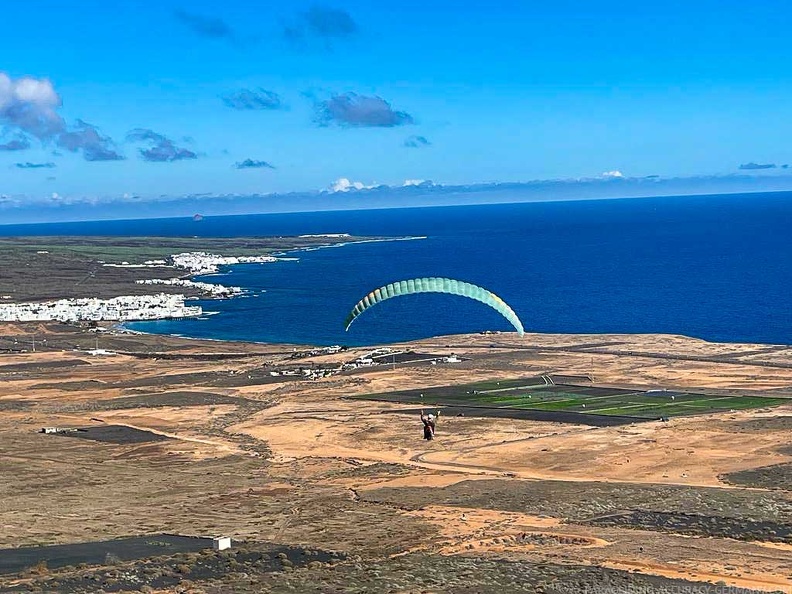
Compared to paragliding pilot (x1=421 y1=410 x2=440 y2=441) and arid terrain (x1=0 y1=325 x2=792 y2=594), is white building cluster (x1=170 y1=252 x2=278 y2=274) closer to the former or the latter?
arid terrain (x1=0 y1=325 x2=792 y2=594)

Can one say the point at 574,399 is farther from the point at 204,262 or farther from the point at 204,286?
A: the point at 204,262

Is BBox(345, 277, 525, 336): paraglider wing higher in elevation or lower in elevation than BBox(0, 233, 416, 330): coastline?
higher

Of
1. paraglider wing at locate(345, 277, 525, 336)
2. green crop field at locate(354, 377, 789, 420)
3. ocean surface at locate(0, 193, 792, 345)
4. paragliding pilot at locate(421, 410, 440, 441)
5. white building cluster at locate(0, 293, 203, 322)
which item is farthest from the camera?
white building cluster at locate(0, 293, 203, 322)

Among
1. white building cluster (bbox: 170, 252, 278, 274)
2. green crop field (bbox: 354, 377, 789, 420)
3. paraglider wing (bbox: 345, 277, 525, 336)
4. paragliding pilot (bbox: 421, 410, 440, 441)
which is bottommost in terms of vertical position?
green crop field (bbox: 354, 377, 789, 420)

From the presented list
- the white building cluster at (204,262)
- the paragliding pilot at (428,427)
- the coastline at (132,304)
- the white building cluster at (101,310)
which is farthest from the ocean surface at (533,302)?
the paragliding pilot at (428,427)

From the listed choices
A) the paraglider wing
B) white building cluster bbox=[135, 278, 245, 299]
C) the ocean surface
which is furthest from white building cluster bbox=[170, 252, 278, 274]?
the paraglider wing

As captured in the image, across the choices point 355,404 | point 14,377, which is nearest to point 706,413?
point 355,404
